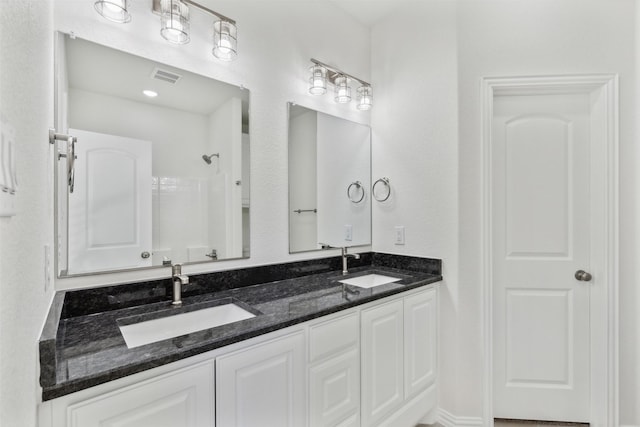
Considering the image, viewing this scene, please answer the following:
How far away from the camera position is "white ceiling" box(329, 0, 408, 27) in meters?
2.22

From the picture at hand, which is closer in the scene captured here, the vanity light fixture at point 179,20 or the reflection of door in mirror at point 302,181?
the vanity light fixture at point 179,20

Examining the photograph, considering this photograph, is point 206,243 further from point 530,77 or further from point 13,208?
point 530,77

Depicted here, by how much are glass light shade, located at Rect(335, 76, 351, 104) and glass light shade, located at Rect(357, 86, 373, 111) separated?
6.4 inches

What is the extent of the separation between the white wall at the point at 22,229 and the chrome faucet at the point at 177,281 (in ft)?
1.92

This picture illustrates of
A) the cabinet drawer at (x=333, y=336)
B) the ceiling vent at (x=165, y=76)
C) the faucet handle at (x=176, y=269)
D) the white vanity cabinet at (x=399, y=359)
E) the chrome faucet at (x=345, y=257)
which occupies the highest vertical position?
the ceiling vent at (x=165, y=76)

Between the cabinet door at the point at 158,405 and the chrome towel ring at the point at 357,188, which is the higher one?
the chrome towel ring at the point at 357,188

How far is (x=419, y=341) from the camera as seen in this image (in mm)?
1872

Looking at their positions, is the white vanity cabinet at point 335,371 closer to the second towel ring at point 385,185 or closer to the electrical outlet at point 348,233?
the electrical outlet at point 348,233

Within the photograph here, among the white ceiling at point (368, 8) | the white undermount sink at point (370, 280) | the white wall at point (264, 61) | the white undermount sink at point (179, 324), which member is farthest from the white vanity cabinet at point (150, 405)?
the white ceiling at point (368, 8)

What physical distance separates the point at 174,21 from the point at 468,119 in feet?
5.56

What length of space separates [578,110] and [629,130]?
0.91 feet

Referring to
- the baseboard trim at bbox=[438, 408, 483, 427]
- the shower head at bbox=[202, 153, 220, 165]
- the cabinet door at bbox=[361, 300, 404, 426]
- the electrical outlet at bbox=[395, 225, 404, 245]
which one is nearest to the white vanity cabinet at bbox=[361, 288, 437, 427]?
the cabinet door at bbox=[361, 300, 404, 426]

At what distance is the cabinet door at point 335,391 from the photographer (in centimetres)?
134

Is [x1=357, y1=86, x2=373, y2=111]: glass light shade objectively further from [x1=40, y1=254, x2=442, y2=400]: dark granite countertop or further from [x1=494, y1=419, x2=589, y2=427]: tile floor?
[x1=494, y1=419, x2=589, y2=427]: tile floor
